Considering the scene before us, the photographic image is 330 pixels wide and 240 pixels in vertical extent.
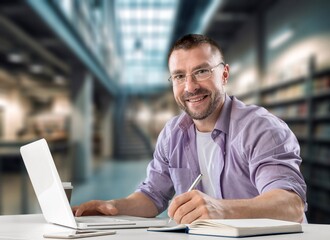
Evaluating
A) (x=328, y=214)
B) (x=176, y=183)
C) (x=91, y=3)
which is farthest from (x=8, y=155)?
(x=91, y=3)

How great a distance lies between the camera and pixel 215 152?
5.69 feet

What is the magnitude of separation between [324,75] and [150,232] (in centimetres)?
440

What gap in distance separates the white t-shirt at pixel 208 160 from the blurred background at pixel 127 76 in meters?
3.02

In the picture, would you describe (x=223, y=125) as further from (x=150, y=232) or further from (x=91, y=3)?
(x=91, y=3)

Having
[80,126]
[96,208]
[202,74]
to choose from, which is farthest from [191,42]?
[80,126]

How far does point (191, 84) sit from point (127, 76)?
882 cm

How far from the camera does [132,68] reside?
9898mm

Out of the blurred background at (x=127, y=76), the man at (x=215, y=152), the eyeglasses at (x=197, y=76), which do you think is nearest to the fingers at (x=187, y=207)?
the man at (x=215, y=152)

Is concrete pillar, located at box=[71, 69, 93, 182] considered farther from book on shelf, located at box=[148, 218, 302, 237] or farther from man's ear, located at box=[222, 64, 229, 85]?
book on shelf, located at box=[148, 218, 302, 237]

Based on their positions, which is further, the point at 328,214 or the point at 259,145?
the point at 328,214

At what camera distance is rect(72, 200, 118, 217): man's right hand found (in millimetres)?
1528

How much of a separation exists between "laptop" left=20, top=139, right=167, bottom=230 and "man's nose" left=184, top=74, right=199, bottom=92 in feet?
1.96

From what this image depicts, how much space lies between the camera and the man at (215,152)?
1391mm

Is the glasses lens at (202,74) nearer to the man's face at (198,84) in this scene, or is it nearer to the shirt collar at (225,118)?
the man's face at (198,84)
